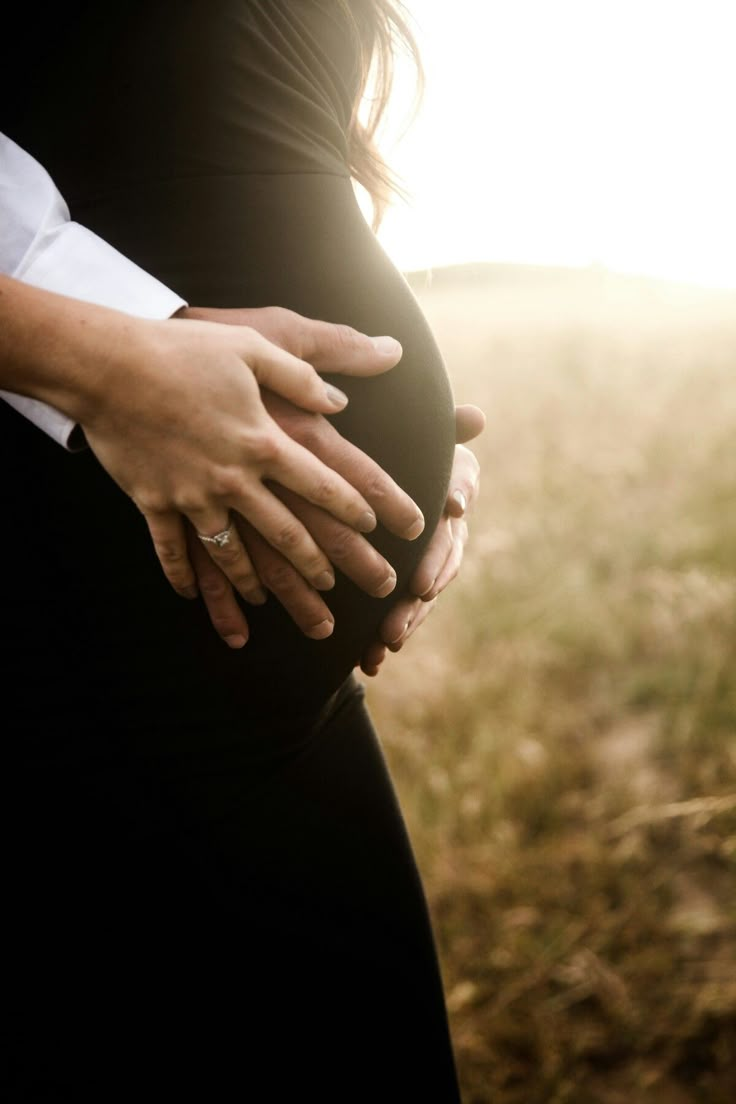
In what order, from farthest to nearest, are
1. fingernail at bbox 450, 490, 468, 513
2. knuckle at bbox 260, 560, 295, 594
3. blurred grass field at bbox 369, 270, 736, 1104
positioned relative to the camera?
blurred grass field at bbox 369, 270, 736, 1104, fingernail at bbox 450, 490, 468, 513, knuckle at bbox 260, 560, 295, 594

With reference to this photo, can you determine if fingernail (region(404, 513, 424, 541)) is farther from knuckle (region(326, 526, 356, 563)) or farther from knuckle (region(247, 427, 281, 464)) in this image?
knuckle (region(247, 427, 281, 464))

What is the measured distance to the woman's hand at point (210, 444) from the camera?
0.73 meters

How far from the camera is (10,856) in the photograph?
922mm

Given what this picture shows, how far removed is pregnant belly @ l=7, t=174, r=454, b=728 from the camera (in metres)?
0.88

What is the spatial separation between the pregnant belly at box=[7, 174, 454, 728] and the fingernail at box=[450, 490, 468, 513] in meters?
0.12

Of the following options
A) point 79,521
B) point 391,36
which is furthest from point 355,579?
point 391,36

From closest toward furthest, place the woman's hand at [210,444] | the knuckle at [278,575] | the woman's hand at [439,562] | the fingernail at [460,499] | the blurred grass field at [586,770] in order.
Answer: the woman's hand at [210,444]
the knuckle at [278,575]
the woman's hand at [439,562]
the fingernail at [460,499]
the blurred grass field at [586,770]

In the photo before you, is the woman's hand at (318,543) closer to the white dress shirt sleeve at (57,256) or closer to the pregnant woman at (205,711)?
the pregnant woman at (205,711)

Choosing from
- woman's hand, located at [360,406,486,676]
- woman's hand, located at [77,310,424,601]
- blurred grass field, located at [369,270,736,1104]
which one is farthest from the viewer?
blurred grass field, located at [369,270,736,1104]

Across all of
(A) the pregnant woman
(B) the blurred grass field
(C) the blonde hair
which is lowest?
(B) the blurred grass field

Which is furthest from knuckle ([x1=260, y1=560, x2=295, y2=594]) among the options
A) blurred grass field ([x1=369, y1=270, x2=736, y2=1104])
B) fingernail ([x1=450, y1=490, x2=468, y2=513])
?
blurred grass field ([x1=369, y1=270, x2=736, y2=1104])

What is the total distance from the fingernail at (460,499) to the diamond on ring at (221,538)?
0.41 meters

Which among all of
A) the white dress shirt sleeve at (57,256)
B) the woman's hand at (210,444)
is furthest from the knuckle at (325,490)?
the white dress shirt sleeve at (57,256)

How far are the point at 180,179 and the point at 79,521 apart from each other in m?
0.39
